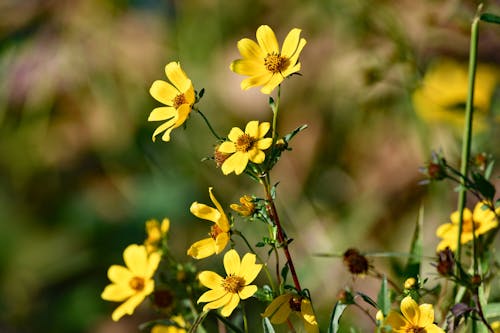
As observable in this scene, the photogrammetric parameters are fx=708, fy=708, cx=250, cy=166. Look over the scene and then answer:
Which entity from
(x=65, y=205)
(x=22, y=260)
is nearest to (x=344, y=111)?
(x=65, y=205)

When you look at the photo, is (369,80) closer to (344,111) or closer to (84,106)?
(344,111)

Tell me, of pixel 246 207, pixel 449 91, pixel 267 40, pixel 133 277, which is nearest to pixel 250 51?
pixel 267 40

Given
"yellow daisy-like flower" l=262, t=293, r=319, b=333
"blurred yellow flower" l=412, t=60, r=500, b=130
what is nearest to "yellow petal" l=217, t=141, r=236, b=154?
"yellow daisy-like flower" l=262, t=293, r=319, b=333

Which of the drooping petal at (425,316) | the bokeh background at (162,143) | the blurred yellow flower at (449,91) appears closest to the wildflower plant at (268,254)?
the drooping petal at (425,316)

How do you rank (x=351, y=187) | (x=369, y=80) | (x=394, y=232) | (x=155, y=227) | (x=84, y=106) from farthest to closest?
(x=84, y=106), (x=351, y=187), (x=394, y=232), (x=369, y=80), (x=155, y=227)

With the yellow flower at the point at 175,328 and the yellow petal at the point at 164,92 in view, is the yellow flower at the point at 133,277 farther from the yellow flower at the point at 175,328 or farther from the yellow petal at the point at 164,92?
the yellow petal at the point at 164,92

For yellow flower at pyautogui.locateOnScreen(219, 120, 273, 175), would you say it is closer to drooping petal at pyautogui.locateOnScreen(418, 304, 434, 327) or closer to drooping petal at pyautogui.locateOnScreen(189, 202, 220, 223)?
drooping petal at pyautogui.locateOnScreen(189, 202, 220, 223)
